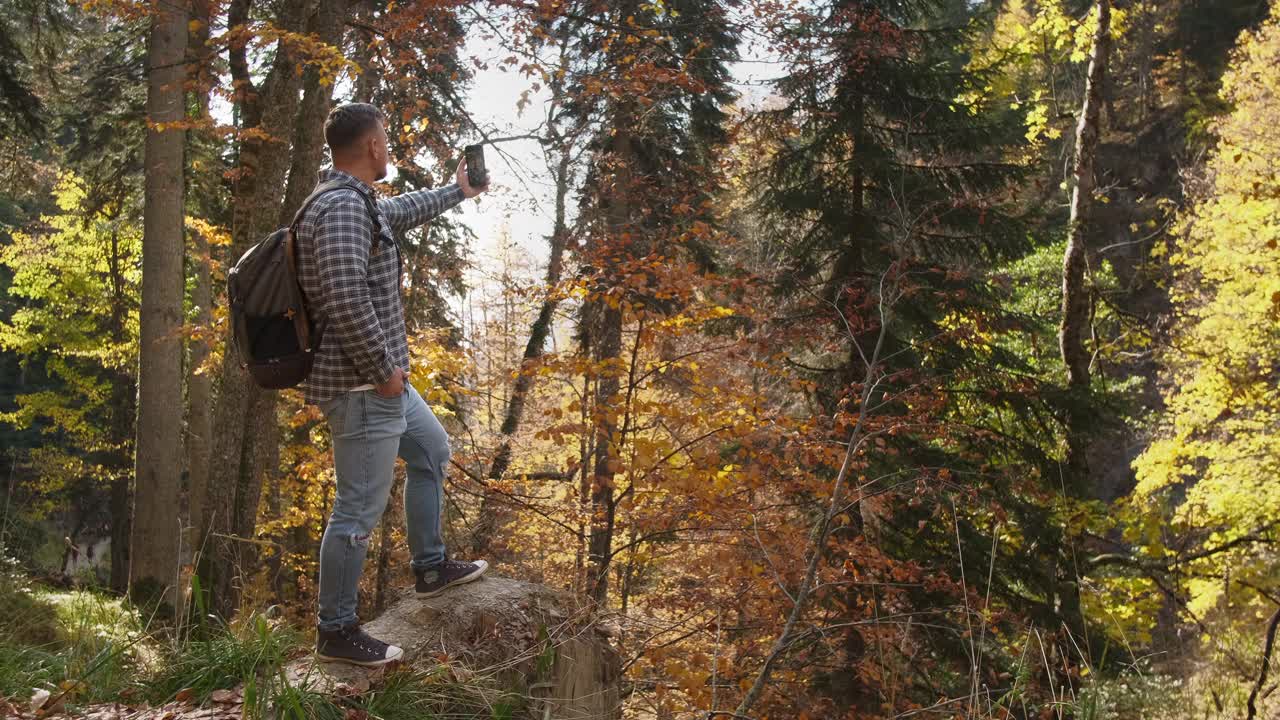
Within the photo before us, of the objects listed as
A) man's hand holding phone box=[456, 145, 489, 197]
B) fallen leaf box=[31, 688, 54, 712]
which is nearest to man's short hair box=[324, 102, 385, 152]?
man's hand holding phone box=[456, 145, 489, 197]

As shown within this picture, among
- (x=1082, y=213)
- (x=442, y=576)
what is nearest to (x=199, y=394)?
(x=442, y=576)

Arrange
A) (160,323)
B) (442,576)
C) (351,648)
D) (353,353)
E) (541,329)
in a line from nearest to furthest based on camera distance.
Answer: (353,353)
(351,648)
(442,576)
(160,323)
(541,329)

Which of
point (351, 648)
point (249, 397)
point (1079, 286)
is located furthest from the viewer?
→ point (1079, 286)

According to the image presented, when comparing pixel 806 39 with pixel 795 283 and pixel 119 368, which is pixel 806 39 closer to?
pixel 795 283

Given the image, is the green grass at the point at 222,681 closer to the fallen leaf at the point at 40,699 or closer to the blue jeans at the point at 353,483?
the fallen leaf at the point at 40,699

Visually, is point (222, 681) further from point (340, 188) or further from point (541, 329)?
point (541, 329)

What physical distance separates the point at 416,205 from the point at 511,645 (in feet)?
6.32

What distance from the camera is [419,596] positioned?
13.0 ft

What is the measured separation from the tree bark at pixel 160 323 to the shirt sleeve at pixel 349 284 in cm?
777

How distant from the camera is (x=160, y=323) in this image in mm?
10031

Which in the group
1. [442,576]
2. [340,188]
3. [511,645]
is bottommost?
[511,645]

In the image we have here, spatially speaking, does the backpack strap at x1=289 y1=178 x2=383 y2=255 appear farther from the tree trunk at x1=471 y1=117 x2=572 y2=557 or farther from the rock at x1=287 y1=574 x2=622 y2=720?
the tree trunk at x1=471 y1=117 x2=572 y2=557

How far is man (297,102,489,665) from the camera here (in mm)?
3229

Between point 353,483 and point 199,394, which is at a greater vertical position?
point 353,483
